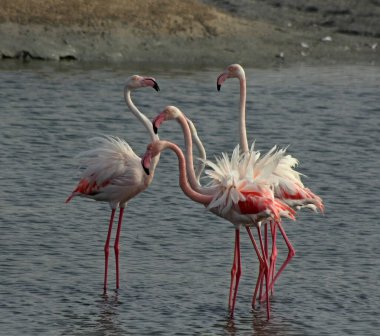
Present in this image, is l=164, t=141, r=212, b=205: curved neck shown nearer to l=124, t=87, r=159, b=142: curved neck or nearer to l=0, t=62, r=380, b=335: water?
l=124, t=87, r=159, b=142: curved neck

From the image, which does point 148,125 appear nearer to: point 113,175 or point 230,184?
point 113,175

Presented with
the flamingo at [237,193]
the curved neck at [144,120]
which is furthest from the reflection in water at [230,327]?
the curved neck at [144,120]

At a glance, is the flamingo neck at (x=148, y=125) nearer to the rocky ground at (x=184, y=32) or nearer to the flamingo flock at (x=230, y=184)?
the flamingo flock at (x=230, y=184)

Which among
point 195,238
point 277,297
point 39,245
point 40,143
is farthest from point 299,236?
point 40,143

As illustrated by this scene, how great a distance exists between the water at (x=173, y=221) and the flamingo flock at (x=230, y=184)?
1.05 ft

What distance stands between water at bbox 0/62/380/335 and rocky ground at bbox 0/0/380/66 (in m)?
0.59

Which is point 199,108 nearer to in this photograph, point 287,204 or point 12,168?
point 12,168

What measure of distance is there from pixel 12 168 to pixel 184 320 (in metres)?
5.25

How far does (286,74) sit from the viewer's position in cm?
1997

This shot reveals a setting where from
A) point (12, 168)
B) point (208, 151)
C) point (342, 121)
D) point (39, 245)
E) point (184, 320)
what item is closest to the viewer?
point (184, 320)

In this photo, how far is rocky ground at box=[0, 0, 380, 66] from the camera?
19.8m

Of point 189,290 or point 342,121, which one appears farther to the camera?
point 342,121

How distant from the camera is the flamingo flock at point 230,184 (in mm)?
9172

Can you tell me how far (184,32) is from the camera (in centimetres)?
2081
